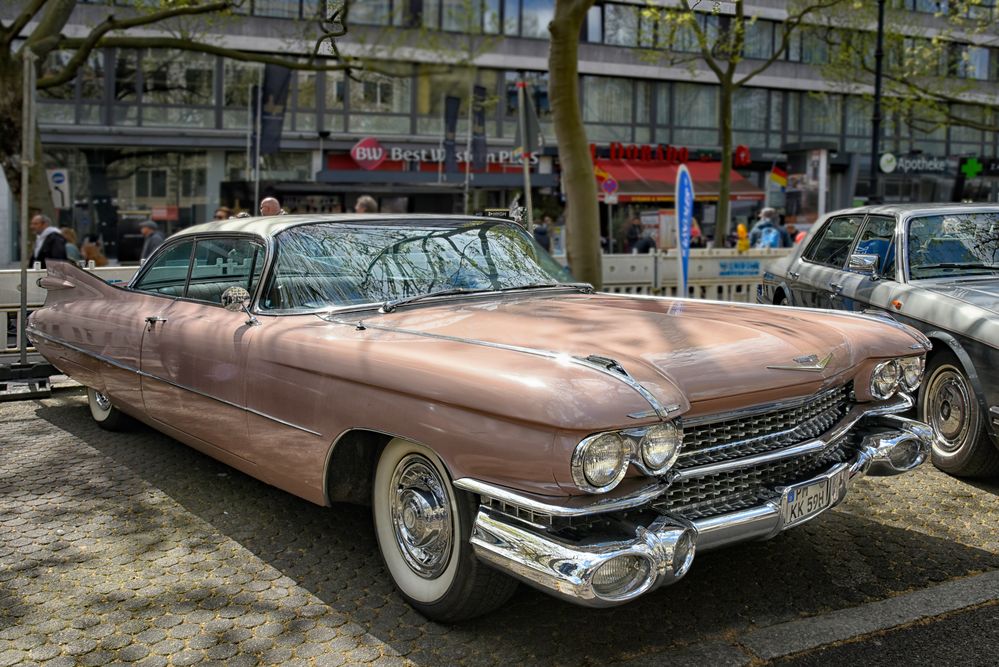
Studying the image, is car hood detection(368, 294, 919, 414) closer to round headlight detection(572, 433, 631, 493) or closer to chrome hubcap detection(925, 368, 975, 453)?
round headlight detection(572, 433, 631, 493)

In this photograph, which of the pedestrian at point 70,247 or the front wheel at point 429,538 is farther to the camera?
the pedestrian at point 70,247

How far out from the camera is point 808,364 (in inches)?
139

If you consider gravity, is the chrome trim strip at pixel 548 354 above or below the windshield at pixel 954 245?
below

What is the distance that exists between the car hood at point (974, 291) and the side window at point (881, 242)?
1.46 ft

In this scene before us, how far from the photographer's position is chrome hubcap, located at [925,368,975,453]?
17.9 feet

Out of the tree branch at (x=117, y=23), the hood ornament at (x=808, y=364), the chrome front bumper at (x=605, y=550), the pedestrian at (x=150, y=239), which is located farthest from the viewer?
the pedestrian at (x=150, y=239)

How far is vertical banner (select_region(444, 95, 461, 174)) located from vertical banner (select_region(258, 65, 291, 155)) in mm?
6196

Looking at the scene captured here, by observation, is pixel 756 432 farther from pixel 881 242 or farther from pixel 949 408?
pixel 881 242

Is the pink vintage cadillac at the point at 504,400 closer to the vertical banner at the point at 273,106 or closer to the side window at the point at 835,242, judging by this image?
the side window at the point at 835,242

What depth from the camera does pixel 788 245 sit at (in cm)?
1806

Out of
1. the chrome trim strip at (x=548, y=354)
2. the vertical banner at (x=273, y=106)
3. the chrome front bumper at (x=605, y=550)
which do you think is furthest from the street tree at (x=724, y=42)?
the chrome front bumper at (x=605, y=550)

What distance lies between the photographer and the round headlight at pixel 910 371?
161 inches

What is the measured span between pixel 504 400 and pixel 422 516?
2.40ft

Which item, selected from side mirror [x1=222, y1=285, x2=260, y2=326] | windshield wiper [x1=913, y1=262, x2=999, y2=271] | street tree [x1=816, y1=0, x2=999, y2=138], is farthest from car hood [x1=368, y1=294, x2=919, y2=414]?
street tree [x1=816, y1=0, x2=999, y2=138]
